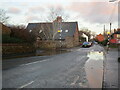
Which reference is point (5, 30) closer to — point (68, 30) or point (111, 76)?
point (111, 76)

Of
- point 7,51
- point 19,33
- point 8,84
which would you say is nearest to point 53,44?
point 19,33

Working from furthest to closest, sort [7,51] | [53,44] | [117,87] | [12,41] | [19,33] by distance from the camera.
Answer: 1. [53,44]
2. [19,33]
3. [12,41]
4. [7,51]
5. [117,87]

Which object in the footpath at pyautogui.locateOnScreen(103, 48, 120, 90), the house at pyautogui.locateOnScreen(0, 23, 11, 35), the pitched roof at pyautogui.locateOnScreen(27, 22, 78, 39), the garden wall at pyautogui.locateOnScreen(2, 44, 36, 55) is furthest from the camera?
the pitched roof at pyautogui.locateOnScreen(27, 22, 78, 39)

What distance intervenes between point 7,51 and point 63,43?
26298 mm

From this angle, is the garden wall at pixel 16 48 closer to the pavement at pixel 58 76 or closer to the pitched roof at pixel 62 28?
the pavement at pixel 58 76

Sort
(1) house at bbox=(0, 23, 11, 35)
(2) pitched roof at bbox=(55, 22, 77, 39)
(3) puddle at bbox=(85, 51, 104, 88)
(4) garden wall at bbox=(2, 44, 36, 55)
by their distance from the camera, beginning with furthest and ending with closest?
(2) pitched roof at bbox=(55, 22, 77, 39) < (1) house at bbox=(0, 23, 11, 35) < (4) garden wall at bbox=(2, 44, 36, 55) < (3) puddle at bbox=(85, 51, 104, 88)

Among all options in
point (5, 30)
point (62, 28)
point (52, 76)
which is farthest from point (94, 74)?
point (62, 28)

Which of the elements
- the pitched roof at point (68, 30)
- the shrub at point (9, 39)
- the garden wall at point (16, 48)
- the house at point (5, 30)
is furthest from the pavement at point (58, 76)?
the pitched roof at point (68, 30)

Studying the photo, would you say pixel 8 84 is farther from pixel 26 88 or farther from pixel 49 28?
pixel 49 28

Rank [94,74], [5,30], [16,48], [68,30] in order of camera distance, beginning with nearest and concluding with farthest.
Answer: [94,74] → [5,30] → [16,48] → [68,30]

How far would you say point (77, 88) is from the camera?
577 cm

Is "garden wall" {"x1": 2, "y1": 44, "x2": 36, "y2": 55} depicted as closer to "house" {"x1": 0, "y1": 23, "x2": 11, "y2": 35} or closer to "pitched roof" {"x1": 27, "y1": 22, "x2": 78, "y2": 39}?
A: "house" {"x1": 0, "y1": 23, "x2": 11, "y2": 35}

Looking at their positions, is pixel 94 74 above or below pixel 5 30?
below

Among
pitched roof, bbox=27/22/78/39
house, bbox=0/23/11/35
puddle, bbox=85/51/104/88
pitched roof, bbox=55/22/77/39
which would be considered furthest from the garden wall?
pitched roof, bbox=55/22/77/39
